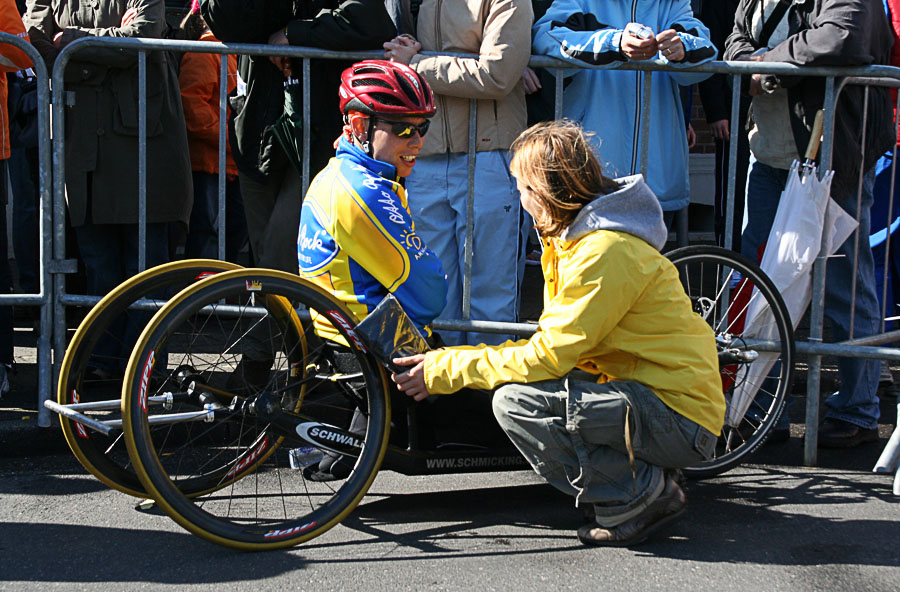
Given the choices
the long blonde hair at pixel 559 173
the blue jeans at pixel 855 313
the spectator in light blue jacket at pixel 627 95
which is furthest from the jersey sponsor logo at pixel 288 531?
the blue jeans at pixel 855 313

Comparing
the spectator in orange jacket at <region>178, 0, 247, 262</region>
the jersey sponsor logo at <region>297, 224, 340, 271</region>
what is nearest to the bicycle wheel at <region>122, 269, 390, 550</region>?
the jersey sponsor logo at <region>297, 224, 340, 271</region>

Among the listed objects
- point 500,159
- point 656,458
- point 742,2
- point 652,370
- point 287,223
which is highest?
point 742,2

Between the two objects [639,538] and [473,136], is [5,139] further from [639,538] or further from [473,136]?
[639,538]

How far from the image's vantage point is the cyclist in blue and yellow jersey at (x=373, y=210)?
3523mm

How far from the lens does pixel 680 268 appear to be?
4.28 m

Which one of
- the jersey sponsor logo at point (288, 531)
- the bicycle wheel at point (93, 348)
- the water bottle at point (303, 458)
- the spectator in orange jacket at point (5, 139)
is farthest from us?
the spectator in orange jacket at point (5, 139)

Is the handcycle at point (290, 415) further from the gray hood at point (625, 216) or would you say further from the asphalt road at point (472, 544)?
the gray hood at point (625, 216)

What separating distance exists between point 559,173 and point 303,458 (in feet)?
5.14

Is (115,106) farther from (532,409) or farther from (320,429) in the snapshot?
(532,409)

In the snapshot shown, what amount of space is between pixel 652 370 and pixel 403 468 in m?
0.92

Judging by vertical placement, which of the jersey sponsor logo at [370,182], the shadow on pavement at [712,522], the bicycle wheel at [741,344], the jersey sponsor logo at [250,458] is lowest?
the shadow on pavement at [712,522]

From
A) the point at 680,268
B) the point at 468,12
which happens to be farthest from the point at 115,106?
the point at 680,268

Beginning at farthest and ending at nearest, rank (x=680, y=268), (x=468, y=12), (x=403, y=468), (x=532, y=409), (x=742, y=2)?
(x=742, y=2), (x=468, y=12), (x=680, y=268), (x=403, y=468), (x=532, y=409)

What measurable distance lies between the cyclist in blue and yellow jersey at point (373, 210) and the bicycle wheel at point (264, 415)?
0.64 ft
